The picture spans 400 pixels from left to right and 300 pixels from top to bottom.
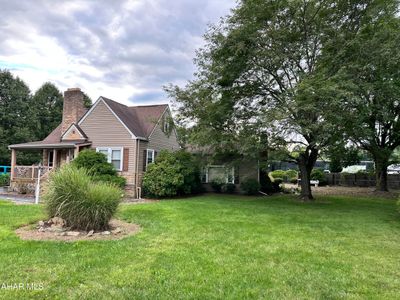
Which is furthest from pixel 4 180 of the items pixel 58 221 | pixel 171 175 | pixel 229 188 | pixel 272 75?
pixel 272 75

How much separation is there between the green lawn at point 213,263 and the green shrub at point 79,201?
3.54 ft

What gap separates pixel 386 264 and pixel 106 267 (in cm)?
486

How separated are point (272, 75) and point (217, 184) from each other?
28.8ft

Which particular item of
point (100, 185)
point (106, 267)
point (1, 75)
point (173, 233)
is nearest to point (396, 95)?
point (173, 233)

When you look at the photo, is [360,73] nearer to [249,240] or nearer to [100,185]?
[249,240]

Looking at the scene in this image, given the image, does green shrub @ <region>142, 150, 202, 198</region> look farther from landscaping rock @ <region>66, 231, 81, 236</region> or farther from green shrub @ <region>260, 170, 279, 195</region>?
landscaping rock @ <region>66, 231, 81, 236</region>

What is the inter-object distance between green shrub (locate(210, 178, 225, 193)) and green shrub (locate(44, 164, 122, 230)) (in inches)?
546

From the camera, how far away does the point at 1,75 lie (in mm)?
37844

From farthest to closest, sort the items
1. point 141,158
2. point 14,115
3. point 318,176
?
point 14,115
point 318,176
point 141,158

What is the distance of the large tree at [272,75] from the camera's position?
509 inches

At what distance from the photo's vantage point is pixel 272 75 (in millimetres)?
15797

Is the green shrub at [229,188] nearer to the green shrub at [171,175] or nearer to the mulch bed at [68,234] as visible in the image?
the green shrub at [171,175]

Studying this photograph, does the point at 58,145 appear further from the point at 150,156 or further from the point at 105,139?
the point at 150,156

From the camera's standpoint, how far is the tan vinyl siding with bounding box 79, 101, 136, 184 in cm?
1906
